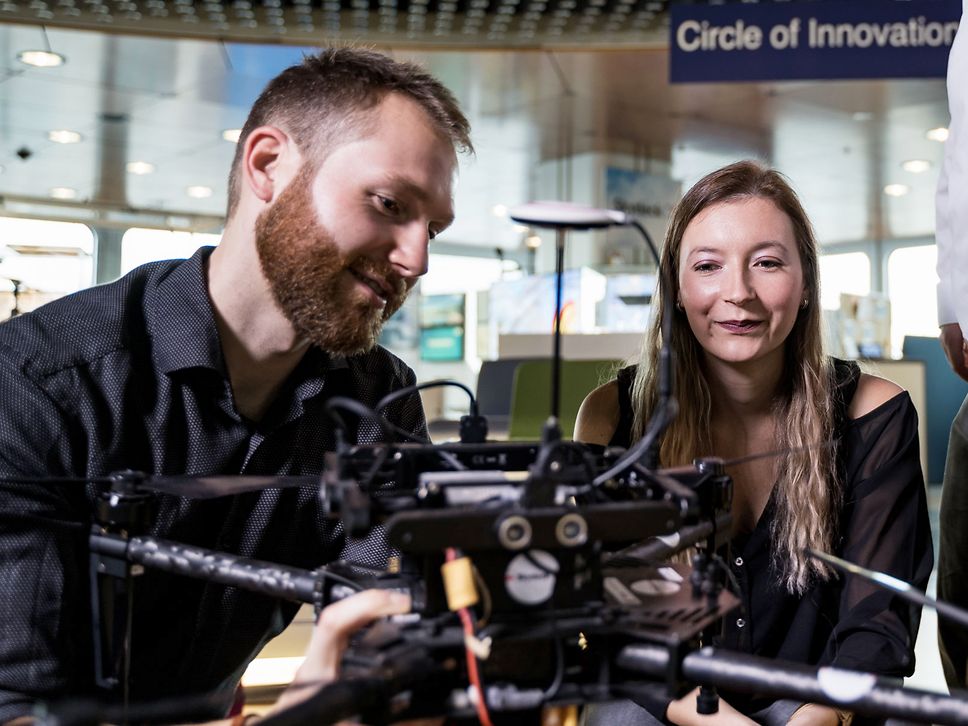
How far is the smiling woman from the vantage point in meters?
1.37

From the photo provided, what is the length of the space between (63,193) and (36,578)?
406 inches

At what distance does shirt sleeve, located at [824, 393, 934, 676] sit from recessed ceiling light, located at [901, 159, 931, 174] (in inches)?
301

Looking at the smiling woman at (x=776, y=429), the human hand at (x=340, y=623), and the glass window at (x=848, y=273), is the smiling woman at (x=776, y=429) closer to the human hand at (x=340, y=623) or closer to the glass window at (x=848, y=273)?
the human hand at (x=340, y=623)

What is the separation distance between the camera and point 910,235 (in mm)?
12617

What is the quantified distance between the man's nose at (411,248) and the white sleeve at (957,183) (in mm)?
572

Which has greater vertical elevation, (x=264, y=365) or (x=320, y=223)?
(x=320, y=223)

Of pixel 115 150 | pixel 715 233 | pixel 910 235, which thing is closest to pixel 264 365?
pixel 715 233

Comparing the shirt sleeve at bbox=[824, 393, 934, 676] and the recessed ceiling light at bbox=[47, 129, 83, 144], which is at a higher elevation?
the recessed ceiling light at bbox=[47, 129, 83, 144]

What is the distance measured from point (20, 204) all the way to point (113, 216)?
0.97m

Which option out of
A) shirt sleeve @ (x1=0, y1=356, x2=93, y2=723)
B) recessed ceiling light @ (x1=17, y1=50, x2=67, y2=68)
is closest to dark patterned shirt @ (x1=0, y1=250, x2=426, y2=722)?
shirt sleeve @ (x1=0, y1=356, x2=93, y2=723)

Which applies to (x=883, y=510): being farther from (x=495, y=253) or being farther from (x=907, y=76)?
(x=495, y=253)

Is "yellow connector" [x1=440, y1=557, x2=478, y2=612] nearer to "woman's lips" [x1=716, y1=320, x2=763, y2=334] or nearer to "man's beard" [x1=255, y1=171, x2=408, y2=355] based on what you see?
"man's beard" [x1=255, y1=171, x2=408, y2=355]

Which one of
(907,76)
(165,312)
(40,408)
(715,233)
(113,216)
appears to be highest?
(113,216)

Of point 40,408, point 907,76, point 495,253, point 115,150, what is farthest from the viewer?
point 495,253
